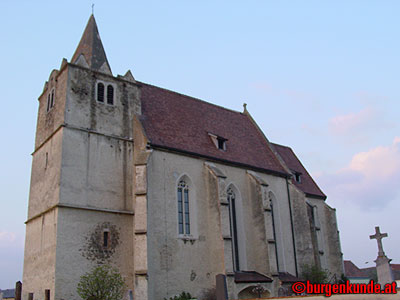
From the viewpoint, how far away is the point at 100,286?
1694 centimetres

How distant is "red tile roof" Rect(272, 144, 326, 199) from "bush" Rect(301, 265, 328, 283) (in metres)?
6.66

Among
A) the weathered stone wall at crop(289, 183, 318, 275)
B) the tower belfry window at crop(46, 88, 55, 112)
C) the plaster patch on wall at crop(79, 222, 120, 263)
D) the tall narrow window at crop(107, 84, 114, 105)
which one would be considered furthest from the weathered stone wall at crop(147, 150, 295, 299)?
the tower belfry window at crop(46, 88, 55, 112)

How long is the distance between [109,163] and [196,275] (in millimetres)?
6984

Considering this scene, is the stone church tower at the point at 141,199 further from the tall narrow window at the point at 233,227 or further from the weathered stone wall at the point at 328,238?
the weathered stone wall at the point at 328,238

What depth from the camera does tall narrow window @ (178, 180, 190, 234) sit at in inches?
848

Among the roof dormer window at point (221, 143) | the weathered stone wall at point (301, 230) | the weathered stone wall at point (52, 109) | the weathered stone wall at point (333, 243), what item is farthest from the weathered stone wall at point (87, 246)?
the weathered stone wall at point (333, 243)

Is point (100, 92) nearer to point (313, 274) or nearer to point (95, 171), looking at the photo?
point (95, 171)

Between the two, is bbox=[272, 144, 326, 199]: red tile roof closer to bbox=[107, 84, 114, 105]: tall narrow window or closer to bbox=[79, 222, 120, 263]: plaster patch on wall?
bbox=[107, 84, 114, 105]: tall narrow window

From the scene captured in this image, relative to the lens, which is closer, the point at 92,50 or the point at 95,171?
the point at 95,171

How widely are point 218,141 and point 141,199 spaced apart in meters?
7.86

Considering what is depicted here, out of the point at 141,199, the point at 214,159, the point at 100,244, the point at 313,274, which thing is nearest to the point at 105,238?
the point at 100,244

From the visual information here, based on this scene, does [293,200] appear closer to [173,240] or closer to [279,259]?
[279,259]

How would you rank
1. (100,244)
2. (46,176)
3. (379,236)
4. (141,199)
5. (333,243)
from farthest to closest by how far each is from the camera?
(333,243)
(379,236)
(46,176)
(141,199)
(100,244)

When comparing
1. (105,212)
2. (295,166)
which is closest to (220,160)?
(105,212)
